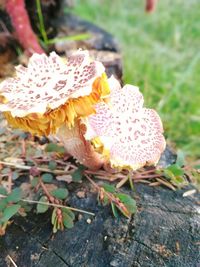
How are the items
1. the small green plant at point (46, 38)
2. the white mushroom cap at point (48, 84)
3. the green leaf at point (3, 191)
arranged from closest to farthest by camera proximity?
the white mushroom cap at point (48, 84)
the green leaf at point (3, 191)
the small green plant at point (46, 38)

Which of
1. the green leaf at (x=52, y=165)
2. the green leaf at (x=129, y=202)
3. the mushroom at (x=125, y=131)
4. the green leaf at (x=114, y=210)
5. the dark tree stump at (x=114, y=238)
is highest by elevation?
the mushroom at (x=125, y=131)

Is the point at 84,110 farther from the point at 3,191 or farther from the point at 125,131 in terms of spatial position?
the point at 3,191

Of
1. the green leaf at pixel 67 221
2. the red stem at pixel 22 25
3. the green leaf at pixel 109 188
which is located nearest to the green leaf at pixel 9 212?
the green leaf at pixel 67 221

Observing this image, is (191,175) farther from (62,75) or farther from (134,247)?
(62,75)

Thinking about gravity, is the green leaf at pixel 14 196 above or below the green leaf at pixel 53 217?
above

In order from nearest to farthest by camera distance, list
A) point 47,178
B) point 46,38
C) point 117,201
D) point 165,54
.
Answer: point 117,201, point 47,178, point 46,38, point 165,54

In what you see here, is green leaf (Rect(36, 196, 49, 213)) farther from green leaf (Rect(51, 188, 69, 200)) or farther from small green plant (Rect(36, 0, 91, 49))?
small green plant (Rect(36, 0, 91, 49))

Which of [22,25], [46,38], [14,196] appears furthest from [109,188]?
[46,38]

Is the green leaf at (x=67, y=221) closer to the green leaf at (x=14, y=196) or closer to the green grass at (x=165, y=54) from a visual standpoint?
the green leaf at (x=14, y=196)
